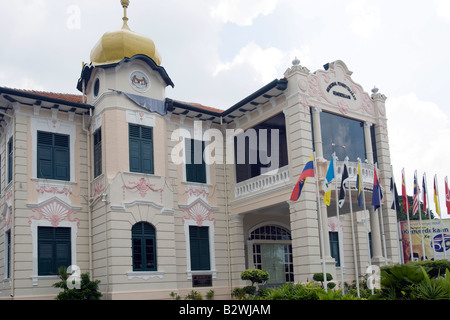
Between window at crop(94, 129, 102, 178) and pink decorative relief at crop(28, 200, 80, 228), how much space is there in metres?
1.89

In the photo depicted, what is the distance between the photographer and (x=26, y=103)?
20703 millimetres

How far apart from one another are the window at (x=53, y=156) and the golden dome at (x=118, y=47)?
11.8ft

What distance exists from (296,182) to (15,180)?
35.6ft

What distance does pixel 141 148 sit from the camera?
21688 millimetres

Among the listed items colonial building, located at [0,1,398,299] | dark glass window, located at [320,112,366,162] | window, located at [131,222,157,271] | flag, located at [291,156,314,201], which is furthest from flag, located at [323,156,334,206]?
window, located at [131,222,157,271]

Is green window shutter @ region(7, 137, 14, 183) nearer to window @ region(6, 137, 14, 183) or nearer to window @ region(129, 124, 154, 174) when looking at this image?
window @ region(6, 137, 14, 183)

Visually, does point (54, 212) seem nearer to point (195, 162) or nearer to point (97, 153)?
point (97, 153)

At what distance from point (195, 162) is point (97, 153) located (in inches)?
173

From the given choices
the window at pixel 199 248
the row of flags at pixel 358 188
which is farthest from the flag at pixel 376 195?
the window at pixel 199 248

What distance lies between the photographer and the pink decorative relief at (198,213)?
22.8 meters

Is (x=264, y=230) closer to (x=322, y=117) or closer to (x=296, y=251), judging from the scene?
(x=296, y=251)

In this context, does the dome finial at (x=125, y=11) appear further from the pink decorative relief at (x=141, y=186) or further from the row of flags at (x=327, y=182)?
the row of flags at (x=327, y=182)
